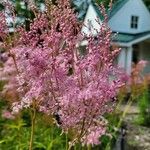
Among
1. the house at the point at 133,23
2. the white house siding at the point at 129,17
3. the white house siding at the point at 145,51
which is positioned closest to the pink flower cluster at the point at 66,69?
the house at the point at 133,23

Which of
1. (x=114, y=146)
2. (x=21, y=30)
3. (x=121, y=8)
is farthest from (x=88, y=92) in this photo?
(x=121, y=8)

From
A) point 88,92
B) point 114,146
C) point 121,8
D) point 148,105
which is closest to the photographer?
point 88,92

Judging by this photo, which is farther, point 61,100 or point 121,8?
point 121,8

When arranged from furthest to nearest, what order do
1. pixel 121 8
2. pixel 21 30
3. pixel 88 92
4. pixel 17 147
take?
1. pixel 121 8
2. pixel 17 147
3. pixel 21 30
4. pixel 88 92

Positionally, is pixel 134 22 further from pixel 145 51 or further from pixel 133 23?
pixel 145 51

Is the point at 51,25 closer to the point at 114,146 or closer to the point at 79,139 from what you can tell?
the point at 79,139

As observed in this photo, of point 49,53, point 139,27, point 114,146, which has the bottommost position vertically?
point 114,146

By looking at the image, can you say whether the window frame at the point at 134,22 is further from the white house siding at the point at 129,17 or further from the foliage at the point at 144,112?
the foliage at the point at 144,112

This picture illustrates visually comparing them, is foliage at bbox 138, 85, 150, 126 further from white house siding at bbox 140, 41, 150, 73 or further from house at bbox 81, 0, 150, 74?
white house siding at bbox 140, 41, 150, 73

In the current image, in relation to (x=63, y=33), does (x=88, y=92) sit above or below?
below

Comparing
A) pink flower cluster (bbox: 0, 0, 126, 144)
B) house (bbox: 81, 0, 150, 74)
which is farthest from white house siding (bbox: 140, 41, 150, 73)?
pink flower cluster (bbox: 0, 0, 126, 144)
